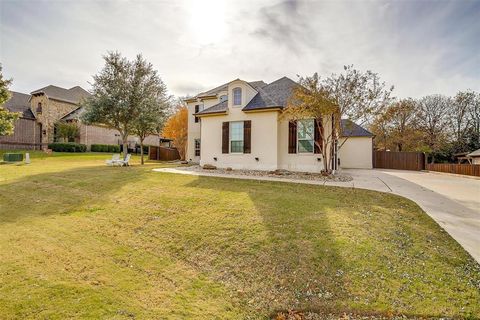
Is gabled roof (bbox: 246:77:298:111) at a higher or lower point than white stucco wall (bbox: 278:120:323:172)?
higher

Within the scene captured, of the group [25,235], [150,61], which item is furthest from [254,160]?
[150,61]

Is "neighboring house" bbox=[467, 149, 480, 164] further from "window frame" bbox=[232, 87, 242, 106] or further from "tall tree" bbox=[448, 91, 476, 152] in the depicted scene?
"window frame" bbox=[232, 87, 242, 106]

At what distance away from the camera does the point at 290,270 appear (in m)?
4.89

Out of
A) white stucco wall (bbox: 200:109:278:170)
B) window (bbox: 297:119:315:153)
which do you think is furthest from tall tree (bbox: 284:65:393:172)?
white stucco wall (bbox: 200:109:278:170)

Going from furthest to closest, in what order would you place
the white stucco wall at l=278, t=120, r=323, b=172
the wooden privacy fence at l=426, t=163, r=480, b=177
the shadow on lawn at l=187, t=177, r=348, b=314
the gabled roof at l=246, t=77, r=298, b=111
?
1. the wooden privacy fence at l=426, t=163, r=480, b=177
2. the gabled roof at l=246, t=77, r=298, b=111
3. the white stucco wall at l=278, t=120, r=323, b=172
4. the shadow on lawn at l=187, t=177, r=348, b=314

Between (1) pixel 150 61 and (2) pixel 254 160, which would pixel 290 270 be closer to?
(2) pixel 254 160

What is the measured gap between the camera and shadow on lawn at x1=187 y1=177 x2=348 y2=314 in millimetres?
4254

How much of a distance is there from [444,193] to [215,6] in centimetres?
1160

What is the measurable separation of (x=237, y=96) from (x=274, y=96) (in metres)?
2.28

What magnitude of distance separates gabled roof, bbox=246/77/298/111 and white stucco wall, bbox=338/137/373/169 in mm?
11483

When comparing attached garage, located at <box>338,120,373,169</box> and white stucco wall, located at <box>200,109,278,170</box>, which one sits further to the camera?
attached garage, located at <box>338,120,373,169</box>

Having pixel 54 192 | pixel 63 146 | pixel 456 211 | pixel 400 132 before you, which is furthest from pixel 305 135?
pixel 63 146

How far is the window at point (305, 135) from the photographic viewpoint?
14.1 metres

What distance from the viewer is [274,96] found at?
15.6 meters
